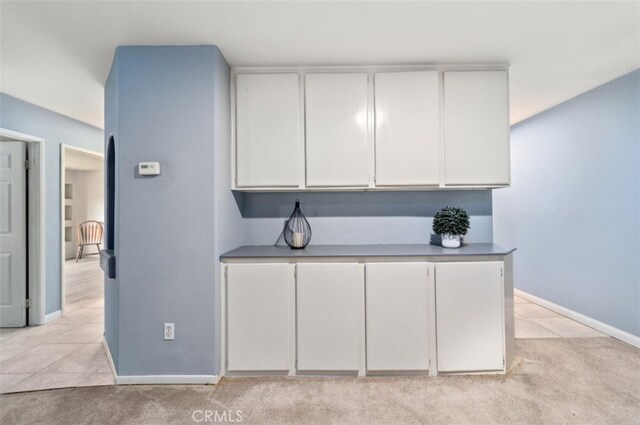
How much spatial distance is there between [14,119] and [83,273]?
358 cm

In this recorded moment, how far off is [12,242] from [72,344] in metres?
1.38

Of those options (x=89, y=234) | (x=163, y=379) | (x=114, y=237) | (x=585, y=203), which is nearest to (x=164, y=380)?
(x=163, y=379)

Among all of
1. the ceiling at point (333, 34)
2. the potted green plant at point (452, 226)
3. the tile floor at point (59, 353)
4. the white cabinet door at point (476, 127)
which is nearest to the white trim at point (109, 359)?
the tile floor at point (59, 353)

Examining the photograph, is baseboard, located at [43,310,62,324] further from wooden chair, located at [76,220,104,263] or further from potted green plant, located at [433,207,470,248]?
wooden chair, located at [76,220,104,263]

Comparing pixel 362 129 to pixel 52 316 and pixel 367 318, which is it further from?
pixel 52 316

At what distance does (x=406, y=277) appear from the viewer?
2180 millimetres

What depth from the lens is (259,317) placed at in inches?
86.0

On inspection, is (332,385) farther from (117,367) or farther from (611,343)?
(611,343)

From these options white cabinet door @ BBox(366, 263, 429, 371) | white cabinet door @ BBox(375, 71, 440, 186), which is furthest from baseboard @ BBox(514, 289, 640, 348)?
white cabinet door @ BBox(375, 71, 440, 186)

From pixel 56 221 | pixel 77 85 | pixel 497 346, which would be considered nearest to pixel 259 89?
pixel 77 85

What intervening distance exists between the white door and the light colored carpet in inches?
66.0

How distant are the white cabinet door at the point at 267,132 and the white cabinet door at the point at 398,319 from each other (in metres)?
1.02

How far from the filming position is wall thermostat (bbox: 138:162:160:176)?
208cm

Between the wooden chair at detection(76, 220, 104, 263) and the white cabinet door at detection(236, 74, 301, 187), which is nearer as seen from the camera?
the white cabinet door at detection(236, 74, 301, 187)
